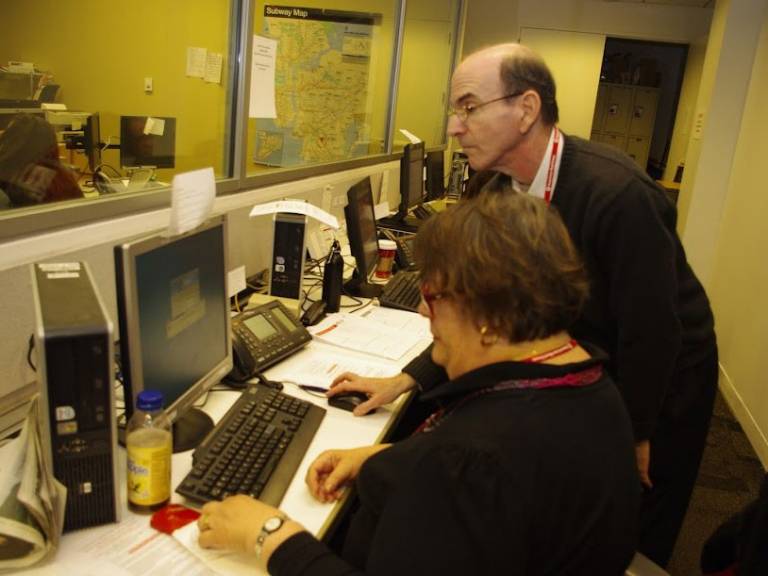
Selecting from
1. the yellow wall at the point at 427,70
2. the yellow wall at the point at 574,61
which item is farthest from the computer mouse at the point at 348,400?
the yellow wall at the point at 574,61

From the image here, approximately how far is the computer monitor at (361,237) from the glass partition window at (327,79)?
3.67ft

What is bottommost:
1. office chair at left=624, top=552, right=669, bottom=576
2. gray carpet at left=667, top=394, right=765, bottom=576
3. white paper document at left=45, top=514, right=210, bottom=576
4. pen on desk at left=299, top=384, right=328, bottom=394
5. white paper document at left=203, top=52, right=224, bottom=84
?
gray carpet at left=667, top=394, right=765, bottom=576

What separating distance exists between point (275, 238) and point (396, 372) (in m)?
0.62

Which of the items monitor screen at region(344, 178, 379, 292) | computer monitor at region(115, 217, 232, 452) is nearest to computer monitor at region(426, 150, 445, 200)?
monitor screen at region(344, 178, 379, 292)

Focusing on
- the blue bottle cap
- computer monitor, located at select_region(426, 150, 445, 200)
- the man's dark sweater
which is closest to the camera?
the blue bottle cap

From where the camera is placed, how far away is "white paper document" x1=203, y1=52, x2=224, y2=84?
2.42 meters

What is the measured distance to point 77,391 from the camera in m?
0.88

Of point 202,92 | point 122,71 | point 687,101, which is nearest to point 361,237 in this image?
point 202,92

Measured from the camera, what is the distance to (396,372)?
1.67m

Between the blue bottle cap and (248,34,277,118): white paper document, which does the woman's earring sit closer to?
the blue bottle cap

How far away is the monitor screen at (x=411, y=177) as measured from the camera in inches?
135

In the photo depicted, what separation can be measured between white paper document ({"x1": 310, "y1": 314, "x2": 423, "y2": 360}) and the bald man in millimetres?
254

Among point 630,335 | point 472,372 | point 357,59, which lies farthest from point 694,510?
point 357,59

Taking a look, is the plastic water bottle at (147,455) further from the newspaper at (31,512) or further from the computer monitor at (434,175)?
the computer monitor at (434,175)
